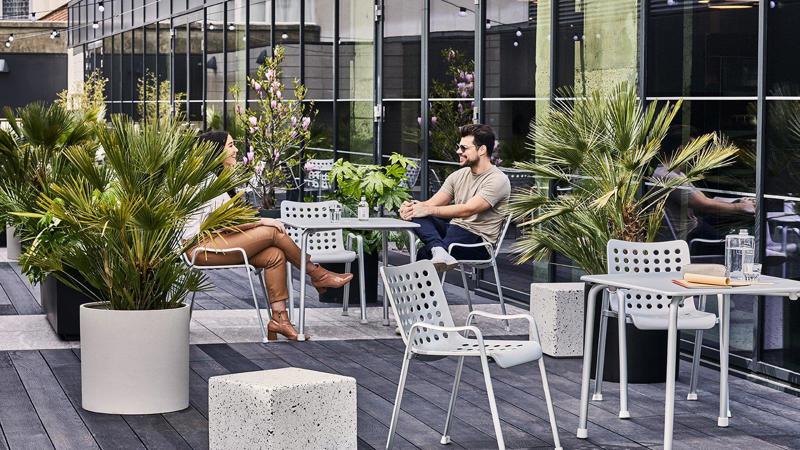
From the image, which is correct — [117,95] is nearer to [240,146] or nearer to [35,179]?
[240,146]

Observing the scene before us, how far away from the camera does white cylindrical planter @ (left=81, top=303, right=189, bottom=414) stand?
20.6 feet

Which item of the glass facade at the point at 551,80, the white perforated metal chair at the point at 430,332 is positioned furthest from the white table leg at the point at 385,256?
the white perforated metal chair at the point at 430,332

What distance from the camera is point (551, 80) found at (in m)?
9.77

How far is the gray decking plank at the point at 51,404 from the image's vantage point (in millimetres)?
5754

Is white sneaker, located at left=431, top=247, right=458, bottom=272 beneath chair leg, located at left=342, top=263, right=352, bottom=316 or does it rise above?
above

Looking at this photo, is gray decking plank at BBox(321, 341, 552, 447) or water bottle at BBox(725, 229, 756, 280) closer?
water bottle at BBox(725, 229, 756, 280)

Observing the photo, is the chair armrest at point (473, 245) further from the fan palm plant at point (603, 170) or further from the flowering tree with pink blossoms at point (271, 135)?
the flowering tree with pink blossoms at point (271, 135)

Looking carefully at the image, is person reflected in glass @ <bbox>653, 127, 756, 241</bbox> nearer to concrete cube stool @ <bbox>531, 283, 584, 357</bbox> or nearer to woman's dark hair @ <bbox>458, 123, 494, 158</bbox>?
concrete cube stool @ <bbox>531, 283, 584, 357</bbox>

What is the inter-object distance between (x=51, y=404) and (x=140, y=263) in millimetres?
835

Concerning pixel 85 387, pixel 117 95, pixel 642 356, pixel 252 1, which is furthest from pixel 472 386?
pixel 117 95

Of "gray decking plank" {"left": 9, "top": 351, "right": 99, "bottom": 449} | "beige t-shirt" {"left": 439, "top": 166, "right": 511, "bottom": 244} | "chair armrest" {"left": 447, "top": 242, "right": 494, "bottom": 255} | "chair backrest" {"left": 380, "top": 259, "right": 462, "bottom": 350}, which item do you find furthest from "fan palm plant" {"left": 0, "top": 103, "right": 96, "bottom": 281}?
"chair backrest" {"left": 380, "top": 259, "right": 462, "bottom": 350}

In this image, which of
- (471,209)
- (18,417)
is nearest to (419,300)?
(18,417)

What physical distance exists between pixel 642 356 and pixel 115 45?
2276 cm

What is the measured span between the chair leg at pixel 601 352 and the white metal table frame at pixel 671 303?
161 mm
